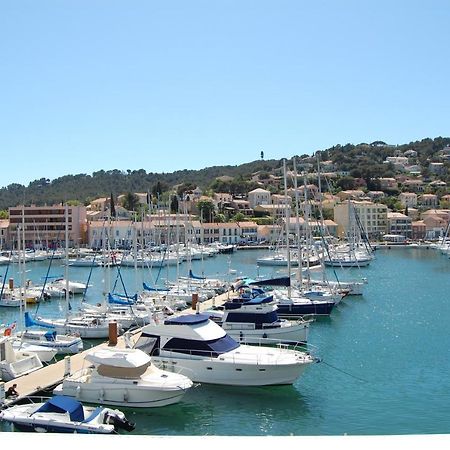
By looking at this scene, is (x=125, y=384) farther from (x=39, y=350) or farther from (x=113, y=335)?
(x=39, y=350)

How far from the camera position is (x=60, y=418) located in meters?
15.2

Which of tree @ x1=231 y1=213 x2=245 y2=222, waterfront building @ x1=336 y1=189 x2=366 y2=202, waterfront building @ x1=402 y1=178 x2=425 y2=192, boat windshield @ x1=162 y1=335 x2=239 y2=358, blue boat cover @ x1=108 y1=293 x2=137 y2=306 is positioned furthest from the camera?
waterfront building @ x1=402 y1=178 x2=425 y2=192

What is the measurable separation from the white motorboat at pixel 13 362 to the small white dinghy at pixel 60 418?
4497 mm

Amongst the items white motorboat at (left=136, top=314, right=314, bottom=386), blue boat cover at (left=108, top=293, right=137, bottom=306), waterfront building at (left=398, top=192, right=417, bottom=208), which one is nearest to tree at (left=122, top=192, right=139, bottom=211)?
waterfront building at (left=398, top=192, right=417, bottom=208)

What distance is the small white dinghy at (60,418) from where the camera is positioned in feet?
49.3

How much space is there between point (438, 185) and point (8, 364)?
164 m

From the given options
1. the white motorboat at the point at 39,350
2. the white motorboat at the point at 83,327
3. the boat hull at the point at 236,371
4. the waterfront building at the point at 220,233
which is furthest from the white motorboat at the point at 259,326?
the waterfront building at the point at 220,233

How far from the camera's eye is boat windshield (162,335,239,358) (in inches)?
837

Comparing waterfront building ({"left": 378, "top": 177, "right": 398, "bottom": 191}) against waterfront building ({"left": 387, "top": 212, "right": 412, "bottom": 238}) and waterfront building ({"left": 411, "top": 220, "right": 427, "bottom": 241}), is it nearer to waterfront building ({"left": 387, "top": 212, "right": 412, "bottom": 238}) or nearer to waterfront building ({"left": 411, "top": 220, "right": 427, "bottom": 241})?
waterfront building ({"left": 387, "top": 212, "right": 412, "bottom": 238})

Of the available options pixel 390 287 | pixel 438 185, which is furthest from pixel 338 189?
pixel 390 287

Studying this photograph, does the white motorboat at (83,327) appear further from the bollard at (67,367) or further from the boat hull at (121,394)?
the boat hull at (121,394)

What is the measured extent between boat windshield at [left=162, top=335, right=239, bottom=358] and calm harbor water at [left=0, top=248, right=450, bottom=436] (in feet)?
3.88
